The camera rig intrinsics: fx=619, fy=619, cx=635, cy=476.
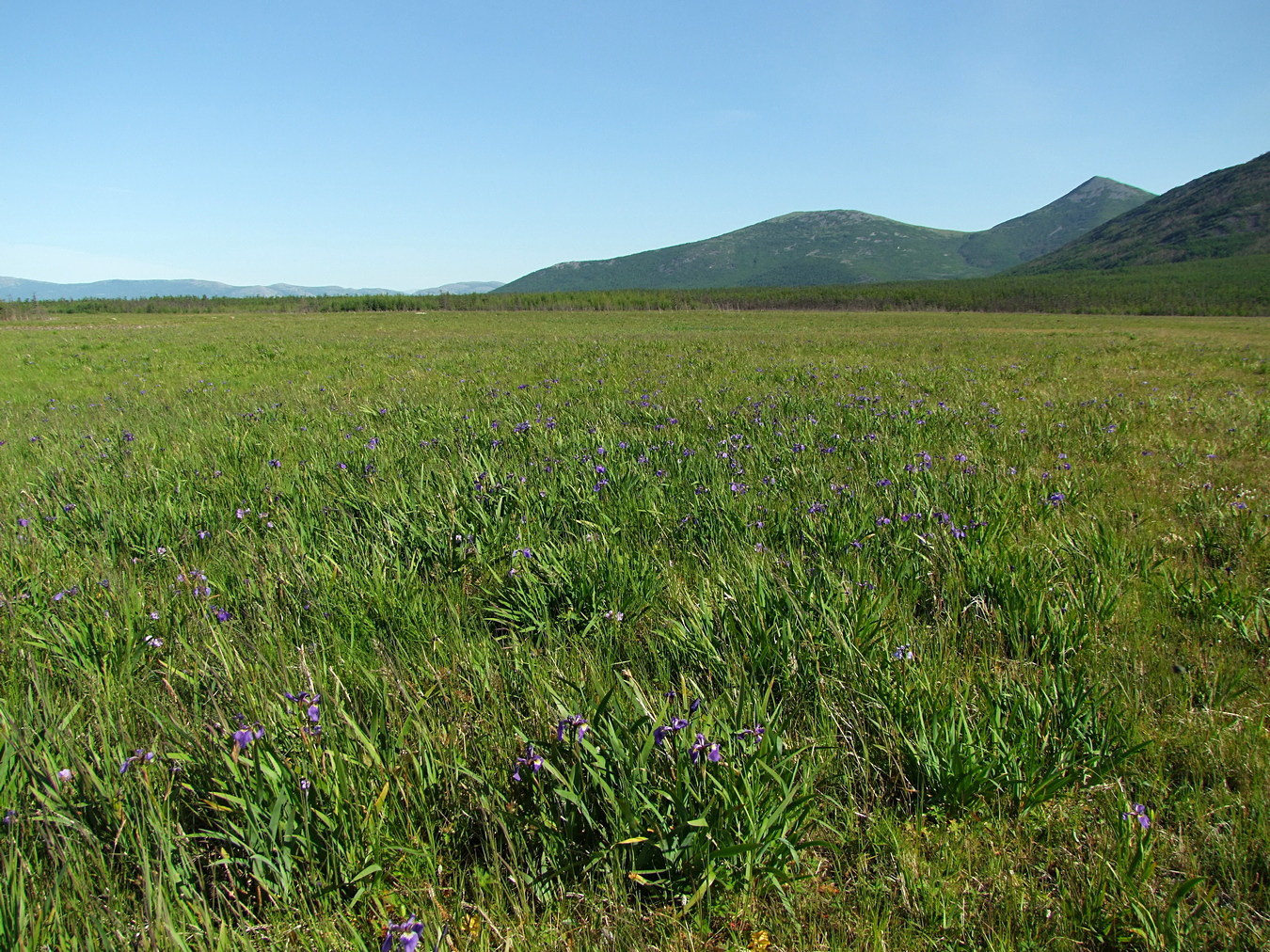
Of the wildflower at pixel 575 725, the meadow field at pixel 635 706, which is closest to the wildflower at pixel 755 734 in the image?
the meadow field at pixel 635 706

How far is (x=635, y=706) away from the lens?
206 cm

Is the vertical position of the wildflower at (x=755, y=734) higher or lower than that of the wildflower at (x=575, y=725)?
lower

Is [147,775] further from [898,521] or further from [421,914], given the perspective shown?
[898,521]

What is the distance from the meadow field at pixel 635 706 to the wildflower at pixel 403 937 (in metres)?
0.03

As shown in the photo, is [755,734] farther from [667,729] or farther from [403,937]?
[403,937]

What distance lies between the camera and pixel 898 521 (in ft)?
11.8

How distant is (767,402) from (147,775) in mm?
7208

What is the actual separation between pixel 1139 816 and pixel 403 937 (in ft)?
6.14

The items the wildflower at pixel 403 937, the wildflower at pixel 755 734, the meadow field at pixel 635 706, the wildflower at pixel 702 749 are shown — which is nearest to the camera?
the wildflower at pixel 403 937

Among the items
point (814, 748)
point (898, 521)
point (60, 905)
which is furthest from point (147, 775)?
point (898, 521)

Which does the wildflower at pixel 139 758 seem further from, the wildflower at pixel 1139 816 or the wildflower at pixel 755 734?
Answer: the wildflower at pixel 1139 816

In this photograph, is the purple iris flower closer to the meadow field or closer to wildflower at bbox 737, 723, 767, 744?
the meadow field

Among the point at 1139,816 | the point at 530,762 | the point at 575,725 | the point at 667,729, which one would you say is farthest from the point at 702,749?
the point at 1139,816

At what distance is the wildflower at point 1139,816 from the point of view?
1664 mm
